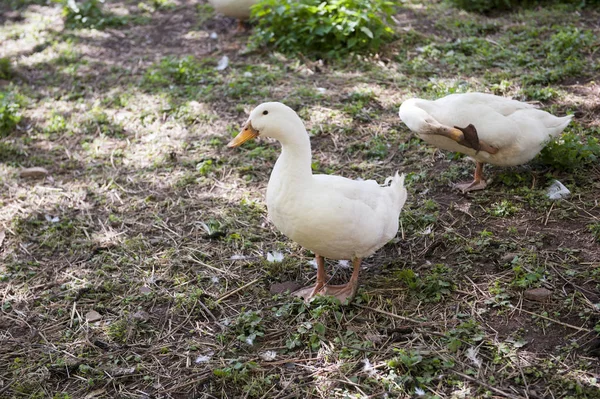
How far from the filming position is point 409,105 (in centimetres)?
403

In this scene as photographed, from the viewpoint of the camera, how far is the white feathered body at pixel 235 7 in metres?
7.34

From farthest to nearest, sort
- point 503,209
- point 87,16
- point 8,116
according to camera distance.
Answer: point 87,16 → point 8,116 → point 503,209

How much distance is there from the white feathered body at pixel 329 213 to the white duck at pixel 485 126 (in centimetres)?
80

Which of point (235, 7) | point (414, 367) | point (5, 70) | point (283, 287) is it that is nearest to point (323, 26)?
point (235, 7)

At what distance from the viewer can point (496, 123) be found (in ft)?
13.1

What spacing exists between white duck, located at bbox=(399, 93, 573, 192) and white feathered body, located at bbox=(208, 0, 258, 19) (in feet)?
13.1

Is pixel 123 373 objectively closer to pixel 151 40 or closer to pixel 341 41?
pixel 341 41

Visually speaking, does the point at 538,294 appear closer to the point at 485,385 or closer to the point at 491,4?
the point at 485,385

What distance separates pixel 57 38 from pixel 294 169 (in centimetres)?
623

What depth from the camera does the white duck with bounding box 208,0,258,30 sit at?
24.1 feet

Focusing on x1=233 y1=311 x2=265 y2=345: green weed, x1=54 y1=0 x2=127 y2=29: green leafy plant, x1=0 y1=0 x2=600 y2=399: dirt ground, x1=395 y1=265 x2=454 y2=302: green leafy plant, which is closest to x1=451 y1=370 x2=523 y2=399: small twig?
x1=0 y1=0 x2=600 y2=399: dirt ground

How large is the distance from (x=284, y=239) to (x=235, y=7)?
14.1ft

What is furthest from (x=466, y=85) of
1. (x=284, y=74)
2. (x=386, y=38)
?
(x=284, y=74)

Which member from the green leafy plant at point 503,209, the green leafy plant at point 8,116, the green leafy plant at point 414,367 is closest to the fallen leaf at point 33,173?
the green leafy plant at point 8,116
